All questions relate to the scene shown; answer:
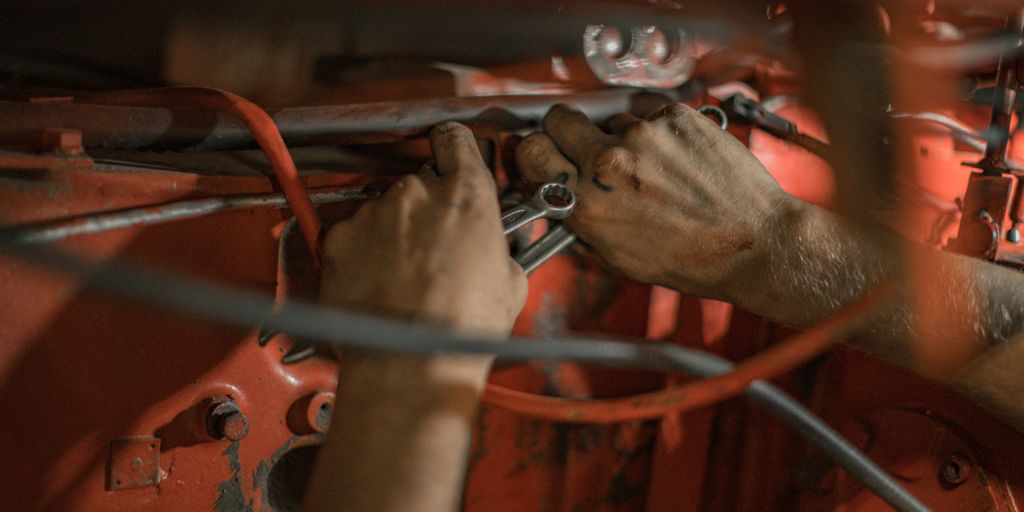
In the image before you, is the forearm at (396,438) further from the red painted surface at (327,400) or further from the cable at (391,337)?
the red painted surface at (327,400)

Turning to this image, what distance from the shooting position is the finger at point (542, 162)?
0.83 meters

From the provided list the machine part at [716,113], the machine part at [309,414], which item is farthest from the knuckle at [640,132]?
the machine part at [309,414]

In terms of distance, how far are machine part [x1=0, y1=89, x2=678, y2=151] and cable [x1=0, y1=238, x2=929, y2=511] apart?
0.20 m

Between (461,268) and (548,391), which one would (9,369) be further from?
(548,391)

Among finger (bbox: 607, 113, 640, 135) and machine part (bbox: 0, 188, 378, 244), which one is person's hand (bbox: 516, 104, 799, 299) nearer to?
finger (bbox: 607, 113, 640, 135)

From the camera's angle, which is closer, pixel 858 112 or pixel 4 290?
pixel 4 290

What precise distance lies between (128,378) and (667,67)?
71cm

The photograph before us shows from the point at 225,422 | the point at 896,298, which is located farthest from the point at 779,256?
the point at 225,422

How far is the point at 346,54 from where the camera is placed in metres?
0.99

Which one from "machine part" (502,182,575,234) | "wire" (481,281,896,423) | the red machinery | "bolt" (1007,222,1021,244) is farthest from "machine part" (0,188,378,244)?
"bolt" (1007,222,1021,244)

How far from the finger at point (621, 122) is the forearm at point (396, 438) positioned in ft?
1.16

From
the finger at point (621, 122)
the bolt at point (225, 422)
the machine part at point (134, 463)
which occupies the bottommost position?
the machine part at point (134, 463)

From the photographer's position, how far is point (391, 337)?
540 millimetres

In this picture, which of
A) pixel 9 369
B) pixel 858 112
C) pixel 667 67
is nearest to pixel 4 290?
pixel 9 369
